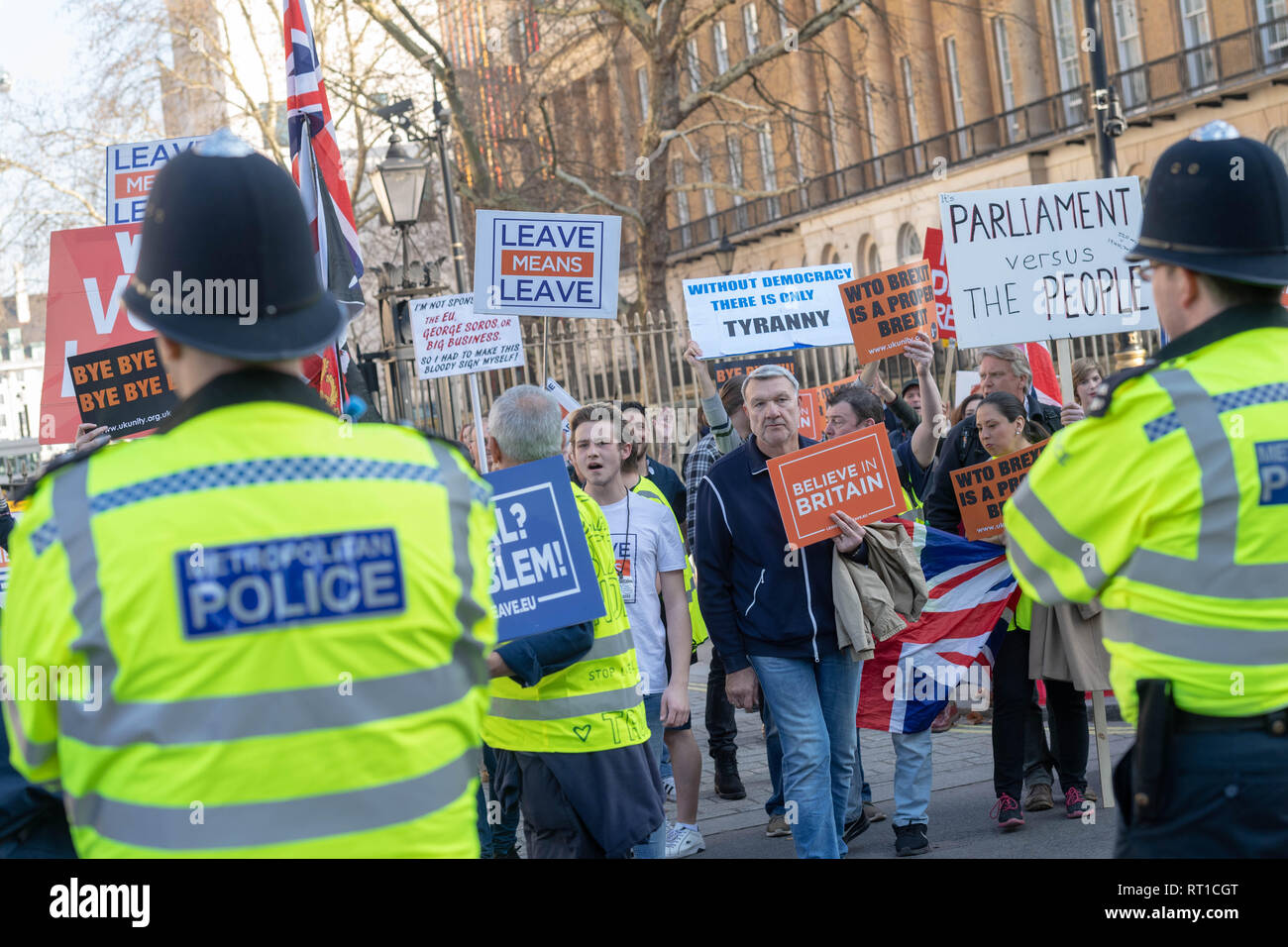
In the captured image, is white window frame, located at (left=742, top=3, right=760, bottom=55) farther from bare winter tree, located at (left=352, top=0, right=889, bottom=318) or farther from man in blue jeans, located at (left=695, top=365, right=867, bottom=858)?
man in blue jeans, located at (left=695, top=365, right=867, bottom=858)

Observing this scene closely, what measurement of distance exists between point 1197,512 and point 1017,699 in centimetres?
454

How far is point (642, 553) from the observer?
6.20 meters

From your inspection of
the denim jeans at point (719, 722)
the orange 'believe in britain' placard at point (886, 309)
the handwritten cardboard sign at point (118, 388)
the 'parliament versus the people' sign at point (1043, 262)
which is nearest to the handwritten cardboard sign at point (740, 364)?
the orange 'believe in britain' placard at point (886, 309)

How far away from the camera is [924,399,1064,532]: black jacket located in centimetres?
735

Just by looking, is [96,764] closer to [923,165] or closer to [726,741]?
[726,741]

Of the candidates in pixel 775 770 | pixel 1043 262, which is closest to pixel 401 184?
pixel 1043 262

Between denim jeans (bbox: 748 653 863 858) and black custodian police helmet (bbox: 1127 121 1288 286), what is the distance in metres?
3.29

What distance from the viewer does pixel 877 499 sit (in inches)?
240

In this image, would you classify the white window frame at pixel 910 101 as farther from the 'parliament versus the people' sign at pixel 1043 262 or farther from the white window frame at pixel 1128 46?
the 'parliament versus the people' sign at pixel 1043 262

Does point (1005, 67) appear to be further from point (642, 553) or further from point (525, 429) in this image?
point (525, 429)

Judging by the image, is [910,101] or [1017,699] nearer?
[1017,699]

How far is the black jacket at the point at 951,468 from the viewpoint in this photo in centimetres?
735

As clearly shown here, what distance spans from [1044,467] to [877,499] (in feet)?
11.0

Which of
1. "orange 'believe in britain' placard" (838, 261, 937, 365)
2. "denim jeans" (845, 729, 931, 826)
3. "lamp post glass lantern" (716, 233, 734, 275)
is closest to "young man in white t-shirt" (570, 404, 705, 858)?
"denim jeans" (845, 729, 931, 826)
